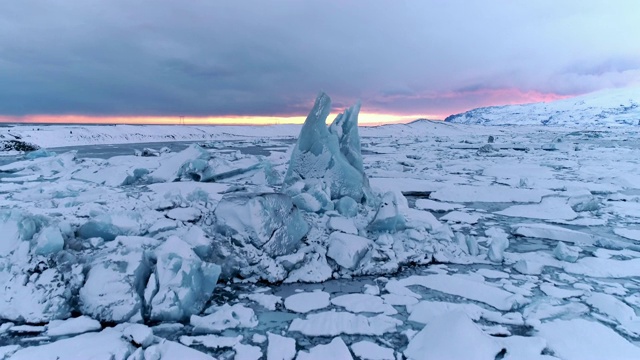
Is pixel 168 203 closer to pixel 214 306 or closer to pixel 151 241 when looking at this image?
pixel 151 241

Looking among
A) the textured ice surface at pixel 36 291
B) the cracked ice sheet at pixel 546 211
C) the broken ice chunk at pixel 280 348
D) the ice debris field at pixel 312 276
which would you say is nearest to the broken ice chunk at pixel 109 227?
the ice debris field at pixel 312 276

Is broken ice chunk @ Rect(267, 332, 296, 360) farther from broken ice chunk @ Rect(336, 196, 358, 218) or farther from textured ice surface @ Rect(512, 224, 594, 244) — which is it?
textured ice surface @ Rect(512, 224, 594, 244)

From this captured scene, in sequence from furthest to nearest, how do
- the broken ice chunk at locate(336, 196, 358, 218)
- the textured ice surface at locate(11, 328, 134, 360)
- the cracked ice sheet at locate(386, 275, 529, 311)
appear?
the broken ice chunk at locate(336, 196, 358, 218)
the cracked ice sheet at locate(386, 275, 529, 311)
the textured ice surface at locate(11, 328, 134, 360)

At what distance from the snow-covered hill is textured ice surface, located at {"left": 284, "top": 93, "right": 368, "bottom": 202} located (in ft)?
262

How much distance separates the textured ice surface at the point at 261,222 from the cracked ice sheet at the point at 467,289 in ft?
3.50

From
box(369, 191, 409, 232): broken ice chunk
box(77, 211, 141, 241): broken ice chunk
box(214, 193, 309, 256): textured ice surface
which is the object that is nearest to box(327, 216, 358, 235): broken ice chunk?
box(369, 191, 409, 232): broken ice chunk

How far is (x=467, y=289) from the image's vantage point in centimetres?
316

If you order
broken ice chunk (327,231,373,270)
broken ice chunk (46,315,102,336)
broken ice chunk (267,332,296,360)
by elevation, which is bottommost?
broken ice chunk (46,315,102,336)

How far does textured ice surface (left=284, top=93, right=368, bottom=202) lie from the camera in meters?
5.46

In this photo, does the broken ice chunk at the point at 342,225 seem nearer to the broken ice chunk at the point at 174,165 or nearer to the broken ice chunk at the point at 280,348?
the broken ice chunk at the point at 280,348

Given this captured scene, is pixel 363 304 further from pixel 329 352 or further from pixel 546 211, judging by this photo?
pixel 546 211

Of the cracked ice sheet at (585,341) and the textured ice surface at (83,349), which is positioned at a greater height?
the cracked ice sheet at (585,341)

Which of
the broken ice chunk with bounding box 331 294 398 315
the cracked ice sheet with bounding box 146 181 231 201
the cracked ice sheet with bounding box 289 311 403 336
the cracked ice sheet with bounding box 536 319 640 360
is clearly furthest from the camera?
the cracked ice sheet with bounding box 146 181 231 201

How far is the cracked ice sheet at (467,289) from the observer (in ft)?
9.68
